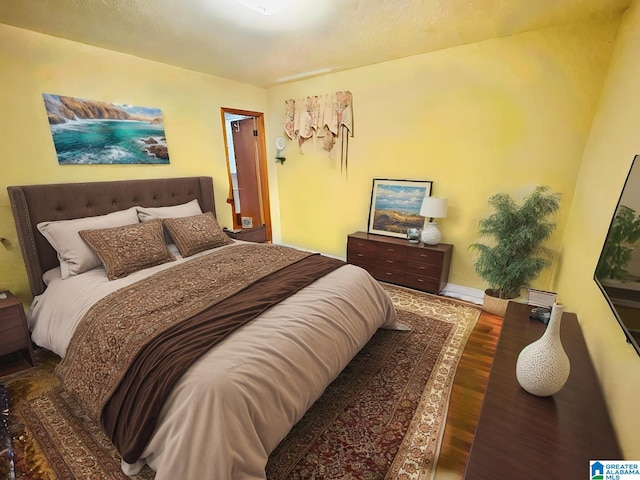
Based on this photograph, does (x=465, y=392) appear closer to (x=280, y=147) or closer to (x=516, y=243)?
(x=516, y=243)

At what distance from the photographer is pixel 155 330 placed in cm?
140

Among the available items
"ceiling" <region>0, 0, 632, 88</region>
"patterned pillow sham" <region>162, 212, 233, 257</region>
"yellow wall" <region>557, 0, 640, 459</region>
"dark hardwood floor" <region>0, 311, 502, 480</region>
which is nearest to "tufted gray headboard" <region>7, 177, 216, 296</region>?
"patterned pillow sham" <region>162, 212, 233, 257</region>

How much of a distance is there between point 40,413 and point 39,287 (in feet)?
3.43

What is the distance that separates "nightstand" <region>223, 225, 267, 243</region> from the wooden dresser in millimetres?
1191

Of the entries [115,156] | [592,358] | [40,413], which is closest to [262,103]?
[115,156]

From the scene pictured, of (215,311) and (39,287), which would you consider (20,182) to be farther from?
(215,311)

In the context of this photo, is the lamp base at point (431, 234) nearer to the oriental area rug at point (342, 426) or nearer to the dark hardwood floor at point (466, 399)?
the dark hardwood floor at point (466, 399)

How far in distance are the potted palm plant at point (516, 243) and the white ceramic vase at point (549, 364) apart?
1514mm

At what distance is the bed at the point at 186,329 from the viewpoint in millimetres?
1124

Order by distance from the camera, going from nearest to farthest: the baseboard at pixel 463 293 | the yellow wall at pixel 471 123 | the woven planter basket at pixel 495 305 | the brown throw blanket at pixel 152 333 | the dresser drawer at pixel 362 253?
the brown throw blanket at pixel 152 333 → the yellow wall at pixel 471 123 → the woven planter basket at pixel 495 305 → the baseboard at pixel 463 293 → the dresser drawer at pixel 362 253

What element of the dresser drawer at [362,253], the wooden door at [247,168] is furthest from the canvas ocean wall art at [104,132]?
the dresser drawer at [362,253]

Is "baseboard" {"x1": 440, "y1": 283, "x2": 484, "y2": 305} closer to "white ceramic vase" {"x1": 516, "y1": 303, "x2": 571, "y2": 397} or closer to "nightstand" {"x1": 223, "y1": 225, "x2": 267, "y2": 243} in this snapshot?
"white ceramic vase" {"x1": 516, "y1": 303, "x2": 571, "y2": 397}

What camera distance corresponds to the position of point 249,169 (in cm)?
473

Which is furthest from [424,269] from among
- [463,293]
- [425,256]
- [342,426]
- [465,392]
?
[342,426]
